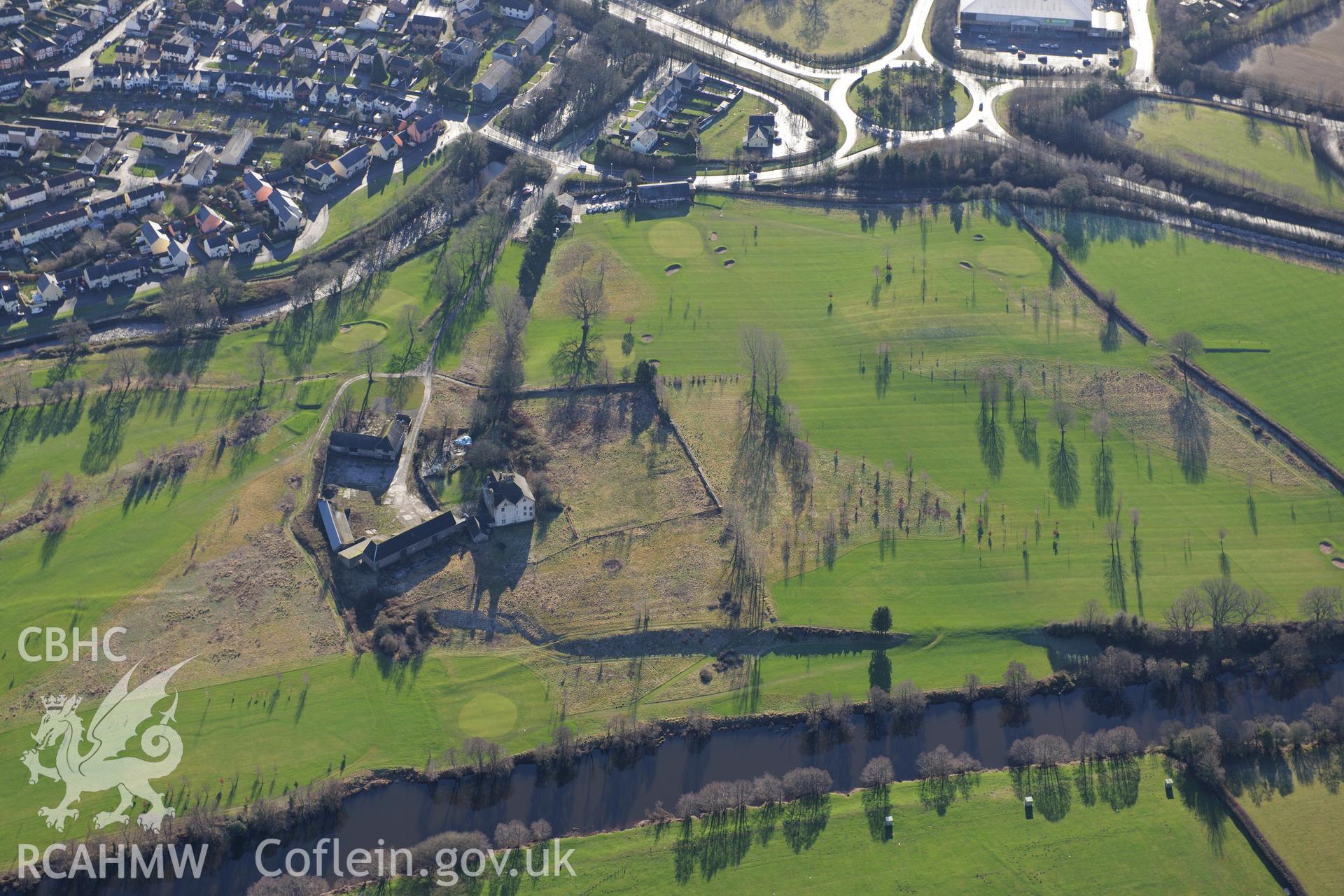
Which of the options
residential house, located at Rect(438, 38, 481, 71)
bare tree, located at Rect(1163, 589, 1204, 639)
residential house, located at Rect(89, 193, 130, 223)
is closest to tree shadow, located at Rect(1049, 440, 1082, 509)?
bare tree, located at Rect(1163, 589, 1204, 639)

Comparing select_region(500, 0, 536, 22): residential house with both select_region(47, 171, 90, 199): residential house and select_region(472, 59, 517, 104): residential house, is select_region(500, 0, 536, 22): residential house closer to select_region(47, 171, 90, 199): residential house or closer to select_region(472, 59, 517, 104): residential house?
select_region(472, 59, 517, 104): residential house

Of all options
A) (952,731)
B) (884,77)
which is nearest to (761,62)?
(884,77)

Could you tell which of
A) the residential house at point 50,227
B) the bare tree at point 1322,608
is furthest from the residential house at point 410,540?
the bare tree at point 1322,608

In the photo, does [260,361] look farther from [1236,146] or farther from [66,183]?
[1236,146]

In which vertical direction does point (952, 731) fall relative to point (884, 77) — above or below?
below

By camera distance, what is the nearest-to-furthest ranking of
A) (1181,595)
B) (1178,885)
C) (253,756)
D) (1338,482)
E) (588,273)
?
(1178,885) < (253,756) < (1181,595) < (1338,482) < (588,273)

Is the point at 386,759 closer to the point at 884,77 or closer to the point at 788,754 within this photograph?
the point at 788,754

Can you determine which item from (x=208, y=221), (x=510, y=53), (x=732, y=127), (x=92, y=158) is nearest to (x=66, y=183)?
(x=92, y=158)
